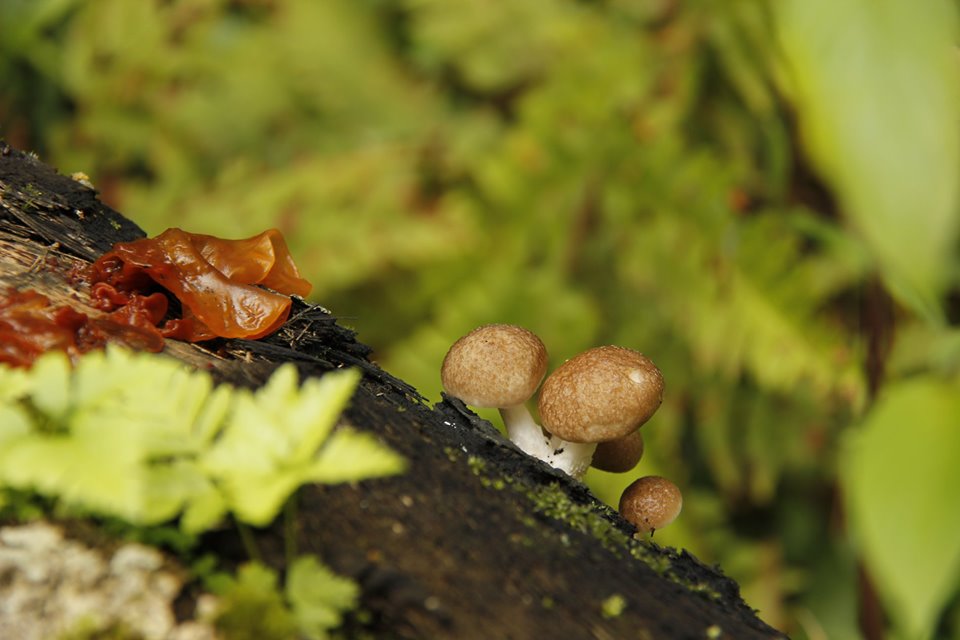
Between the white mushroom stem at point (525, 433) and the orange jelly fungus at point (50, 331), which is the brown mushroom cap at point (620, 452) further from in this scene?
the orange jelly fungus at point (50, 331)

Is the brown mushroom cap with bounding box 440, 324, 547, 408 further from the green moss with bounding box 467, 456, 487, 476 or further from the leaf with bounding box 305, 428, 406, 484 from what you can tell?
the leaf with bounding box 305, 428, 406, 484

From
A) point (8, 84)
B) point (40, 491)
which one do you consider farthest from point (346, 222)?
point (40, 491)

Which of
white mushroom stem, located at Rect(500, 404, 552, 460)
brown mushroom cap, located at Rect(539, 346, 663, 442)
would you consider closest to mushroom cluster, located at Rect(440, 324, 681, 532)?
brown mushroom cap, located at Rect(539, 346, 663, 442)

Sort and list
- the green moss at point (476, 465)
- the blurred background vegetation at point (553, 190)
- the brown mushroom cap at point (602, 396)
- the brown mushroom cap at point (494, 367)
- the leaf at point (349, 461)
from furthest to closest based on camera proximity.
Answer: the blurred background vegetation at point (553, 190), the brown mushroom cap at point (494, 367), the brown mushroom cap at point (602, 396), the green moss at point (476, 465), the leaf at point (349, 461)

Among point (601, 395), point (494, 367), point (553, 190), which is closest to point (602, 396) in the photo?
point (601, 395)

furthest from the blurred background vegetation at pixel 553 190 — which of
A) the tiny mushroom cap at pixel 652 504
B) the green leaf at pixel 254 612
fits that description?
the green leaf at pixel 254 612

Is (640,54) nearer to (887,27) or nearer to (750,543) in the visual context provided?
(750,543)

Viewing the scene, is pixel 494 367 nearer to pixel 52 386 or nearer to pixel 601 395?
pixel 601 395
